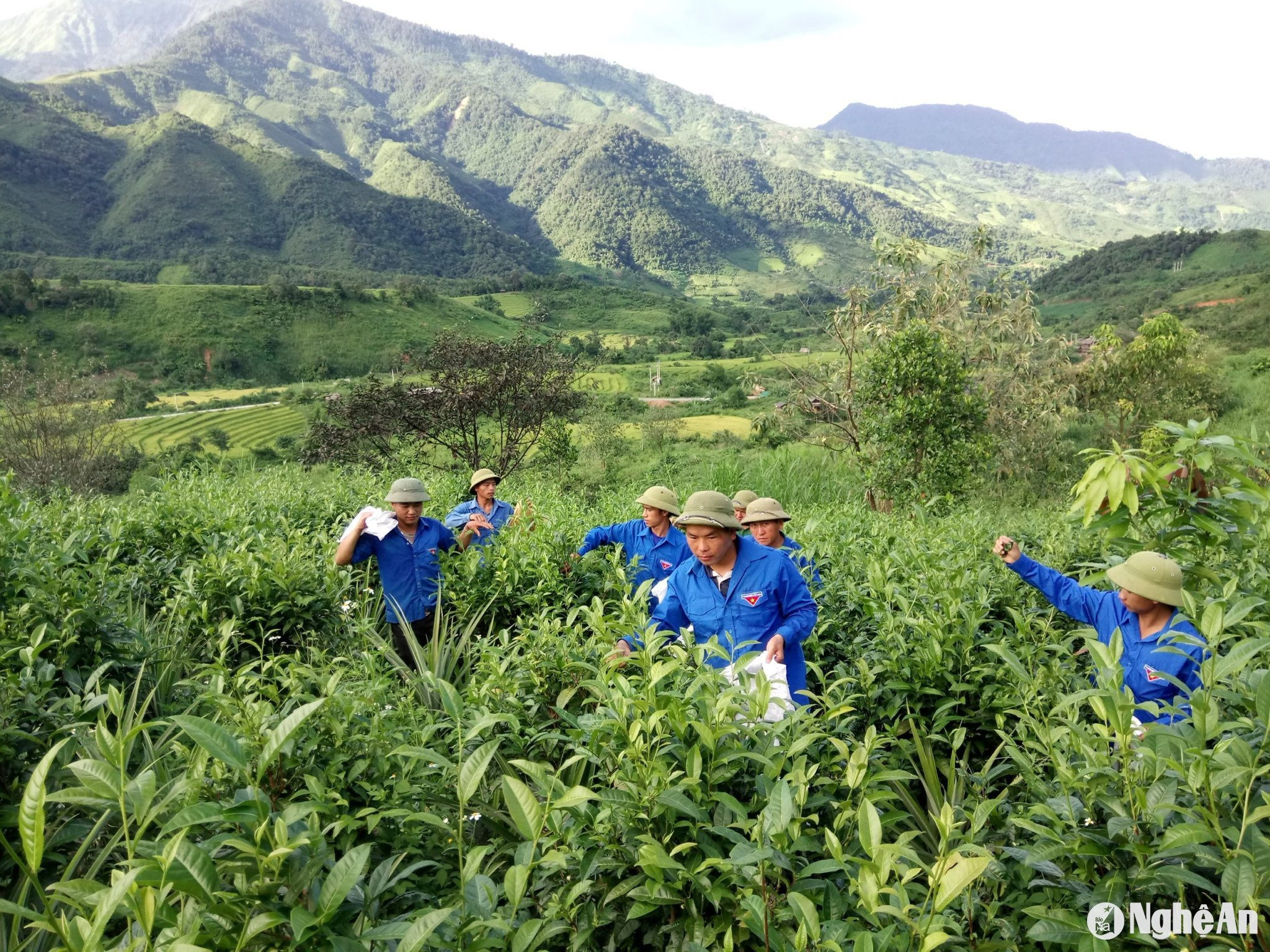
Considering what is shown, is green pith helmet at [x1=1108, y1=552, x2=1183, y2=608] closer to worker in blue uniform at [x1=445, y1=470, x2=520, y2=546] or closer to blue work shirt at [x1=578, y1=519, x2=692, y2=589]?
blue work shirt at [x1=578, y1=519, x2=692, y2=589]

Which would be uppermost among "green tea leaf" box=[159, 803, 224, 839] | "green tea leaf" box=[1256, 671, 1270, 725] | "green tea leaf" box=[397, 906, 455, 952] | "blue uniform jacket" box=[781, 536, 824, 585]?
"green tea leaf" box=[1256, 671, 1270, 725]

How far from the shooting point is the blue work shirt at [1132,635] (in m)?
2.96

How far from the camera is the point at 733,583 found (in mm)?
3586

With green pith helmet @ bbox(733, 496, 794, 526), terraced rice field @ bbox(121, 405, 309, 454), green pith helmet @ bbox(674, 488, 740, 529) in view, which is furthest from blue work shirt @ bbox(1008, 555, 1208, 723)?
terraced rice field @ bbox(121, 405, 309, 454)

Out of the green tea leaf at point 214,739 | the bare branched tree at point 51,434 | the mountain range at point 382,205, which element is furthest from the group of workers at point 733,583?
the mountain range at point 382,205

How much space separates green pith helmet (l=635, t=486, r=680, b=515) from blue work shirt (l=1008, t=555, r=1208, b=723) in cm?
193

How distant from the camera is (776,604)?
11.7 feet

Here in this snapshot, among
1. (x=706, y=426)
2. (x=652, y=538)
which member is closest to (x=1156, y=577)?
(x=652, y=538)

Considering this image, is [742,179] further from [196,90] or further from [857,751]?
[857,751]

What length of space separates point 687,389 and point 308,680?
57350mm

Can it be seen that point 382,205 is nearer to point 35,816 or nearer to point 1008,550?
point 1008,550

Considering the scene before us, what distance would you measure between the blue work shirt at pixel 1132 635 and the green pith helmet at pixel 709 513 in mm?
1429

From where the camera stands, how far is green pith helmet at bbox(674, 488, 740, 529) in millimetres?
3514
